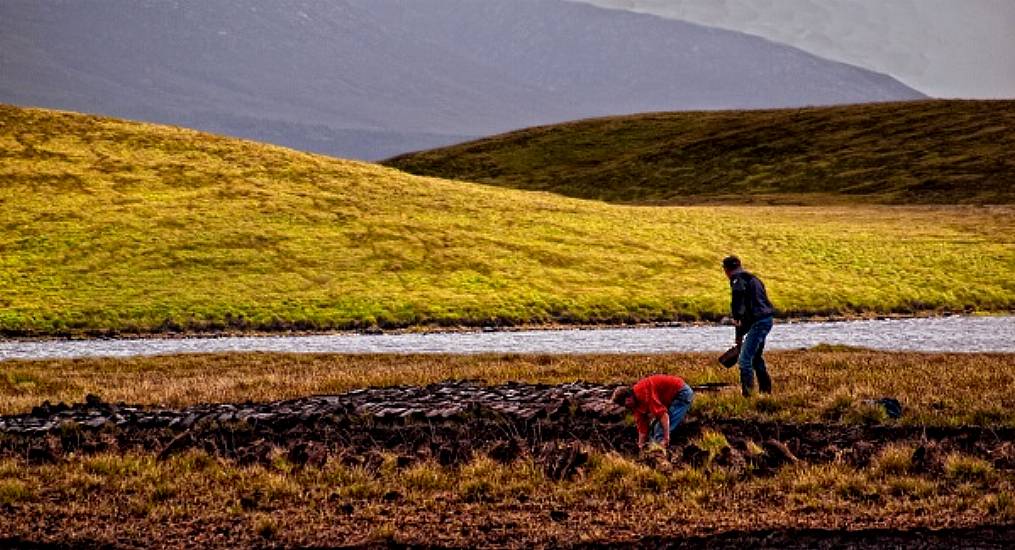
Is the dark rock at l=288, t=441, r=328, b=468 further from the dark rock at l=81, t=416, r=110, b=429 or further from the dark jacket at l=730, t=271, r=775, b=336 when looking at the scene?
the dark jacket at l=730, t=271, r=775, b=336

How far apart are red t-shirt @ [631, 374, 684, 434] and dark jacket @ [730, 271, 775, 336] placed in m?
3.79

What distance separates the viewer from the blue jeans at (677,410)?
62.8 ft

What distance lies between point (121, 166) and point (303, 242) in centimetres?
2582

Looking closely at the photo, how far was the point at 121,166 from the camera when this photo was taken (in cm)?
8775

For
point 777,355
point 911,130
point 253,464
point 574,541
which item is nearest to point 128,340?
point 777,355

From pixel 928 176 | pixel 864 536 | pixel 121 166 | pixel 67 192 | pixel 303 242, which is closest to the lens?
pixel 864 536

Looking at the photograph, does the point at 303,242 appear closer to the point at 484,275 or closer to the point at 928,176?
the point at 484,275

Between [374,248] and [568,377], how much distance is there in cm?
4165

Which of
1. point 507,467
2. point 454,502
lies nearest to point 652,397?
point 507,467

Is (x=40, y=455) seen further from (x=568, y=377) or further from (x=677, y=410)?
(x=568, y=377)

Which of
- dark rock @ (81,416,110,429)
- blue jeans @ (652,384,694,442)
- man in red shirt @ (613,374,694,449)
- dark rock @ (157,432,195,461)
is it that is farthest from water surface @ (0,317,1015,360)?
dark rock @ (157,432,195,461)

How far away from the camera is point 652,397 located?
18609 millimetres

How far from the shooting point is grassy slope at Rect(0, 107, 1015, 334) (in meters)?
56.0

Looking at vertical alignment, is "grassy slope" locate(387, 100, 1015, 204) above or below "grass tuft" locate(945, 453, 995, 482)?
above
